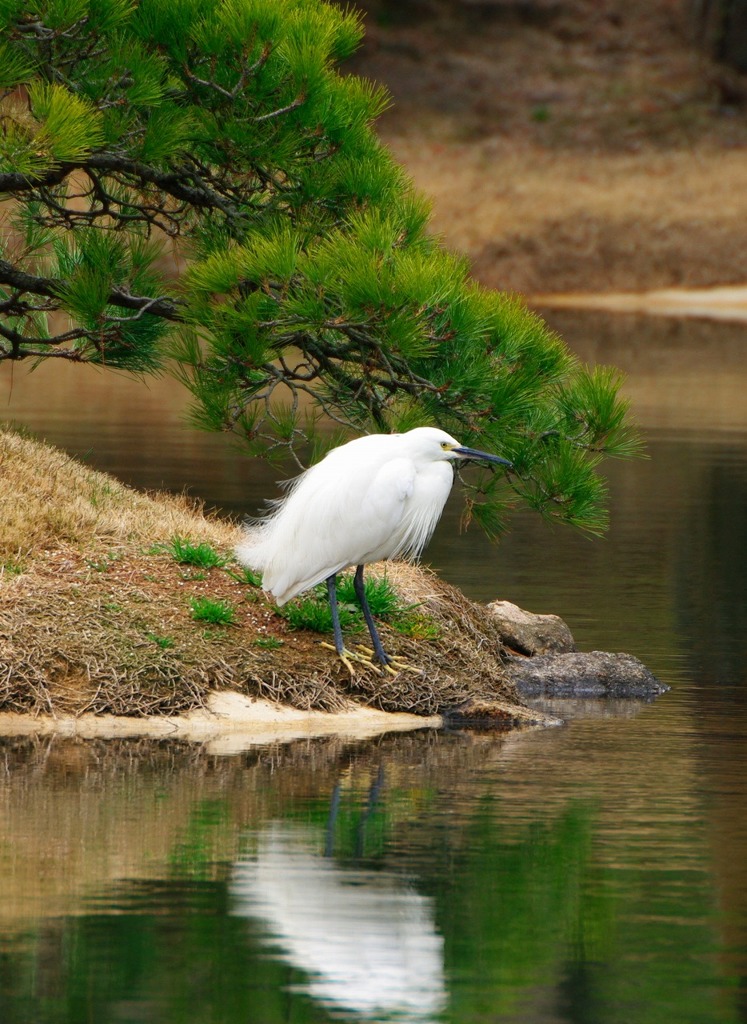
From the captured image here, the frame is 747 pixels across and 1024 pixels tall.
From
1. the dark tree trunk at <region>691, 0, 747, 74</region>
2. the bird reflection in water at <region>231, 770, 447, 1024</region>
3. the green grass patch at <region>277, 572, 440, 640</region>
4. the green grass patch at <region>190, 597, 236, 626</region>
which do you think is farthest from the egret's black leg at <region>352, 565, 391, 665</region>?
the dark tree trunk at <region>691, 0, 747, 74</region>

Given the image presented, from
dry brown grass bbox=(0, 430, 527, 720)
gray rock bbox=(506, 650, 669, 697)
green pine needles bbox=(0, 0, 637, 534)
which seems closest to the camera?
green pine needles bbox=(0, 0, 637, 534)

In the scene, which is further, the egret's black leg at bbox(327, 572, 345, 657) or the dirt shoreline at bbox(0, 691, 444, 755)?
the egret's black leg at bbox(327, 572, 345, 657)

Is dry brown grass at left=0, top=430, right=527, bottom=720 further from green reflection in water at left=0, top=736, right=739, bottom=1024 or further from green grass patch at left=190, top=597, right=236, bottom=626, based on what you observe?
green reflection in water at left=0, top=736, right=739, bottom=1024

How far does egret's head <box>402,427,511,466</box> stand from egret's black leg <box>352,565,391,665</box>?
0.79 m

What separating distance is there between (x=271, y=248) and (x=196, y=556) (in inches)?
88.6

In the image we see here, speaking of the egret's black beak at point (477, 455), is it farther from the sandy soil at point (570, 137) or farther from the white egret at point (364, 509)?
the sandy soil at point (570, 137)

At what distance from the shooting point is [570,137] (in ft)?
Result: 170

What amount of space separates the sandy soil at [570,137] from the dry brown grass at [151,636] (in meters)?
35.0

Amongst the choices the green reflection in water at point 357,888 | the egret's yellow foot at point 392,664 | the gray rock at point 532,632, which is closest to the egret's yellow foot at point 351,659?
the egret's yellow foot at point 392,664

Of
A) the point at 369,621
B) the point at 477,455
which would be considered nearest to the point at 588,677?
the point at 369,621

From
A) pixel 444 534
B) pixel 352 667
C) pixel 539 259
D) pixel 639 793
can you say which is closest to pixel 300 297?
pixel 352 667

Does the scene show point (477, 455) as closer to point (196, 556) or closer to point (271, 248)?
point (271, 248)

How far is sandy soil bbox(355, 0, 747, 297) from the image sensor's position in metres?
47.4

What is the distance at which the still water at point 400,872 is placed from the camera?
6133mm
